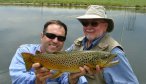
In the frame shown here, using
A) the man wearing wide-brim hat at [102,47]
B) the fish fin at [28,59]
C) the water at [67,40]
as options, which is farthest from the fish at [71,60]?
the water at [67,40]

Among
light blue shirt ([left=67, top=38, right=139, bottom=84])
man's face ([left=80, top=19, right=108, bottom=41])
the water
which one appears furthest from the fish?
the water

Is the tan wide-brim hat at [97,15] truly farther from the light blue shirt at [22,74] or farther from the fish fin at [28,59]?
the fish fin at [28,59]

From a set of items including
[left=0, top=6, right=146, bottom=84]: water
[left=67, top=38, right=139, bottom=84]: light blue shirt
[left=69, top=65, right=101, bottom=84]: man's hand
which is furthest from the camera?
[left=0, top=6, right=146, bottom=84]: water

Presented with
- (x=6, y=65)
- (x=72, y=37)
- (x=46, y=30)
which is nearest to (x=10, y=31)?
(x=72, y=37)

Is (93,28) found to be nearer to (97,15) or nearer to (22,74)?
(97,15)

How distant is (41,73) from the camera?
4.18 m

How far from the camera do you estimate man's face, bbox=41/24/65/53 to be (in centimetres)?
457

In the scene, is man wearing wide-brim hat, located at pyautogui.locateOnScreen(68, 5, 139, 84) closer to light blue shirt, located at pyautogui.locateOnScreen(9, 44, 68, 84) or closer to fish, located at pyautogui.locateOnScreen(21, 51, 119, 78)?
fish, located at pyautogui.locateOnScreen(21, 51, 119, 78)

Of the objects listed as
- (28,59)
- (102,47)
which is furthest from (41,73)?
(102,47)

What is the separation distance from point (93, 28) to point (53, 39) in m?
0.51

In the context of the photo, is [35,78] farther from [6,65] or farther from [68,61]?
[6,65]

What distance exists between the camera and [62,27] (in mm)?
4754

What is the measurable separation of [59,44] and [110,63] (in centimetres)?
91

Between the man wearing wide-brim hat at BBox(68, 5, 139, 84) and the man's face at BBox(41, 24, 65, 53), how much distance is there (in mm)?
314
